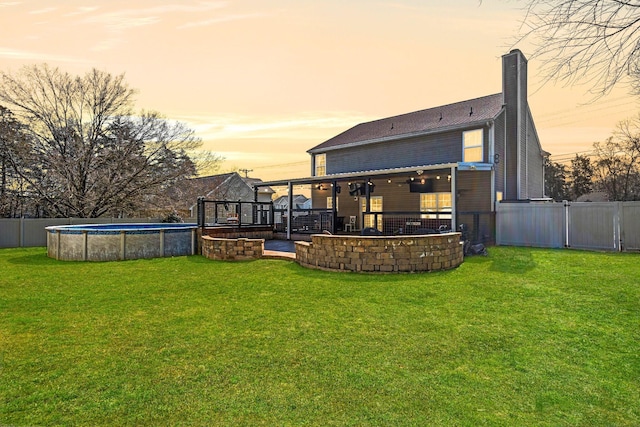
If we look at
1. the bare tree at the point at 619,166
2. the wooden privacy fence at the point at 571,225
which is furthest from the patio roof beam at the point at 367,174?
the bare tree at the point at 619,166

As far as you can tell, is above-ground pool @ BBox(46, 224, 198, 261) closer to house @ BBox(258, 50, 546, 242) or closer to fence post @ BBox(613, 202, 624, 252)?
house @ BBox(258, 50, 546, 242)

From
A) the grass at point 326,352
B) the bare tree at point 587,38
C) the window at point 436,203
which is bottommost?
the grass at point 326,352

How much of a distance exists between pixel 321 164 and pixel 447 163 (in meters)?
8.55

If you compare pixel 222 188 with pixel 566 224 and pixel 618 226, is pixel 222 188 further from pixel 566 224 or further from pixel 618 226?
pixel 618 226

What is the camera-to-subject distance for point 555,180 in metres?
42.8

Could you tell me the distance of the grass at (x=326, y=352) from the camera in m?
2.69

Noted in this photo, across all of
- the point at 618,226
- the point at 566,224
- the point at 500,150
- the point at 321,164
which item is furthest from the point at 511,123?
the point at 321,164

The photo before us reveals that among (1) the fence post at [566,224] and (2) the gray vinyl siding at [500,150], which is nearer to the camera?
(1) the fence post at [566,224]

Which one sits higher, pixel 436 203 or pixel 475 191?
pixel 475 191

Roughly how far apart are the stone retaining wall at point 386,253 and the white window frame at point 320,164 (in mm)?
13078

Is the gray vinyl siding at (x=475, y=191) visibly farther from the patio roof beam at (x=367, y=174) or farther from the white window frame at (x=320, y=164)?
the white window frame at (x=320, y=164)

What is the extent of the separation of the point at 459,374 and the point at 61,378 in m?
3.50

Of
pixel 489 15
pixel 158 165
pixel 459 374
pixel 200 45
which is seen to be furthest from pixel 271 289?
pixel 158 165

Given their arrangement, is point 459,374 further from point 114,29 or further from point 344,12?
point 114,29
